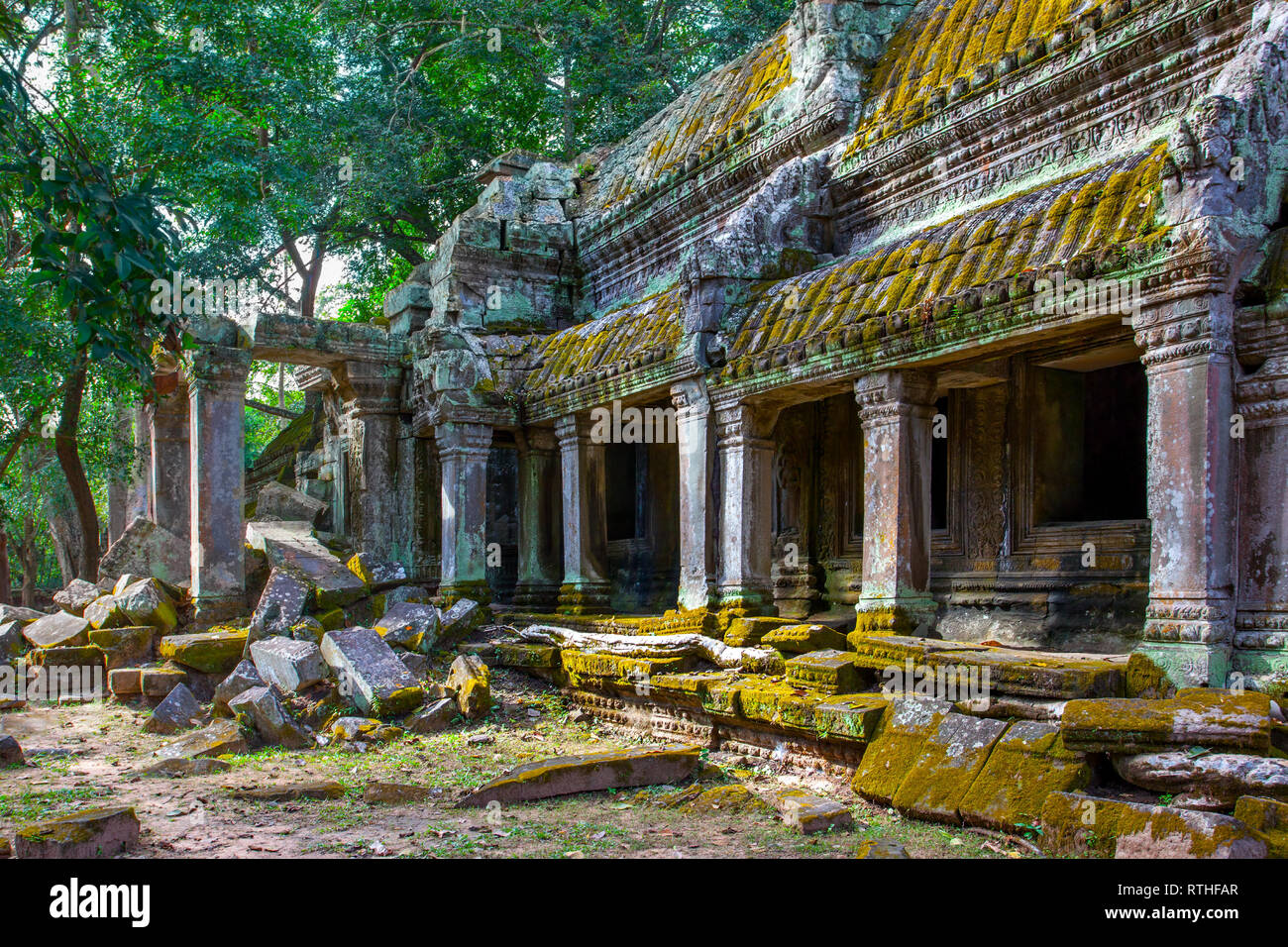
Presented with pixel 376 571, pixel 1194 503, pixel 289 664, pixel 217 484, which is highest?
pixel 217 484

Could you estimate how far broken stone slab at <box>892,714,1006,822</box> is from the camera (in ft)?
17.1

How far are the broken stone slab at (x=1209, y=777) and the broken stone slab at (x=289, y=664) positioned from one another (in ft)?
20.0

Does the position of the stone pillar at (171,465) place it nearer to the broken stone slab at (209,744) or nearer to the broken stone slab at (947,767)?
the broken stone slab at (209,744)

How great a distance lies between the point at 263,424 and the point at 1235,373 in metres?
30.8

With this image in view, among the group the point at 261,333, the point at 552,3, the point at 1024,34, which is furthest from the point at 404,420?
the point at 552,3

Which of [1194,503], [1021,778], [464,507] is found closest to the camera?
[1021,778]

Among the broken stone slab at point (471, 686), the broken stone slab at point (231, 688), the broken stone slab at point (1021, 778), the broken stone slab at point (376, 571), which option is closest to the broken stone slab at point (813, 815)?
the broken stone slab at point (1021, 778)

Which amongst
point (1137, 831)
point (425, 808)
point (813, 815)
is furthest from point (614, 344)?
point (1137, 831)

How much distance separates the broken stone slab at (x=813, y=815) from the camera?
517cm

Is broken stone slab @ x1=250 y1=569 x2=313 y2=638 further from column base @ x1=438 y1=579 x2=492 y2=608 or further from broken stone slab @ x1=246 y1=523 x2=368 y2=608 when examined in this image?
column base @ x1=438 y1=579 x2=492 y2=608

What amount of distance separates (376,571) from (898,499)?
6.07 meters

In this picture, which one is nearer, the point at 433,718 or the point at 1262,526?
the point at 1262,526

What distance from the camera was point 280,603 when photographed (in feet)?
32.3

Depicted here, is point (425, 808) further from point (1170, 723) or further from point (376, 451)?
point (376, 451)
